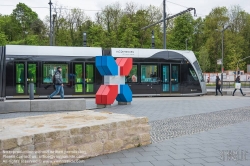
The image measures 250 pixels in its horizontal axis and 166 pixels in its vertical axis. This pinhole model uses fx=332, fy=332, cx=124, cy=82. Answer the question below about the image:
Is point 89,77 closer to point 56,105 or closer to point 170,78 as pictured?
point 170,78

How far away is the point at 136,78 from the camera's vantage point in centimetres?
2306

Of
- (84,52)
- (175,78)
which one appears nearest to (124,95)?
(84,52)

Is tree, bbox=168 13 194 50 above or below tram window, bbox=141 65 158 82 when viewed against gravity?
above

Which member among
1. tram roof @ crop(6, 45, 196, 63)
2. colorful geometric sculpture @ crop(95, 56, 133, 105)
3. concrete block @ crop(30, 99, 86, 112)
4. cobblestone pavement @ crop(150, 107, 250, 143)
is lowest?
cobblestone pavement @ crop(150, 107, 250, 143)

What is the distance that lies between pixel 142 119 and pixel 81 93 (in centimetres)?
1522

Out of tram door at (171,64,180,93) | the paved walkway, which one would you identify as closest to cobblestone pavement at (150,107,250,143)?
the paved walkway

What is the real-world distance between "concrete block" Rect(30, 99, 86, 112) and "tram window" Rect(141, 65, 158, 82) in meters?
9.78

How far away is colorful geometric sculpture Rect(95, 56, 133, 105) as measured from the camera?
15438 mm

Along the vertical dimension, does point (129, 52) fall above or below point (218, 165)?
above

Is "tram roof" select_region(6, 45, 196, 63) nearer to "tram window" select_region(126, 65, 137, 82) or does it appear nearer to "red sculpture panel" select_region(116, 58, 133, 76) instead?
"tram window" select_region(126, 65, 137, 82)

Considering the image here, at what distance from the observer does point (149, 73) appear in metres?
23.2

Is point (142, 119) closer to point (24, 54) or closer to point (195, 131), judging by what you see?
→ point (195, 131)

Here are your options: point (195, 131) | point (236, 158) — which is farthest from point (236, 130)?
point (236, 158)

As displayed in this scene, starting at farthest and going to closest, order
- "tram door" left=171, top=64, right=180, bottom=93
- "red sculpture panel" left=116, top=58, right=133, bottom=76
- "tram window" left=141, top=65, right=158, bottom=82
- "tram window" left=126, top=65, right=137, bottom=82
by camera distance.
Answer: "tram door" left=171, top=64, right=180, bottom=93, "tram window" left=141, top=65, right=158, bottom=82, "tram window" left=126, top=65, right=137, bottom=82, "red sculpture panel" left=116, top=58, right=133, bottom=76
